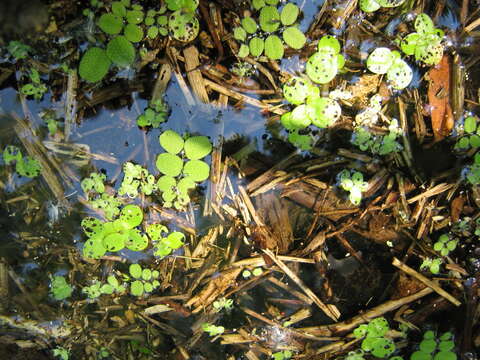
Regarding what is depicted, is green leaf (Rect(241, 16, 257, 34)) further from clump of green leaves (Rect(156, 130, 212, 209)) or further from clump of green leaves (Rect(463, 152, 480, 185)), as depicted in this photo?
clump of green leaves (Rect(463, 152, 480, 185))

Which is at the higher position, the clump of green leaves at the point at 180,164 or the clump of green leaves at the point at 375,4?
the clump of green leaves at the point at 375,4

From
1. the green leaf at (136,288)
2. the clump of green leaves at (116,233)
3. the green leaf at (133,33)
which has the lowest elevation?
the green leaf at (136,288)

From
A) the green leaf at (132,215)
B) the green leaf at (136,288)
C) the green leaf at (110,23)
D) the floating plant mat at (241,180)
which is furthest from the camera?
the green leaf at (136,288)

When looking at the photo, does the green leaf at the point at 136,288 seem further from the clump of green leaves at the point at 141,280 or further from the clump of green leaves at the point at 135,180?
the clump of green leaves at the point at 135,180

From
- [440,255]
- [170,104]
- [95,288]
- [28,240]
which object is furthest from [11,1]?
[440,255]

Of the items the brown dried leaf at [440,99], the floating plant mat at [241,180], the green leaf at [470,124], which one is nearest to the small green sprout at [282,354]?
the floating plant mat at [241,180]

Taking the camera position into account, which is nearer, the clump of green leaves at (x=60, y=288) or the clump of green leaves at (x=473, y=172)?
the clump of green leaves at (x=473, y=172)

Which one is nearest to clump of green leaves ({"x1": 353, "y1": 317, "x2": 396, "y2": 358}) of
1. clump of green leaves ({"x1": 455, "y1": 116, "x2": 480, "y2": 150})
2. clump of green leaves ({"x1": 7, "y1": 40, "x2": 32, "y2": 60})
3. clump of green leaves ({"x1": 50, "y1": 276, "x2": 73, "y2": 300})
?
clump of green leaves ({"x1": 455, "y1": 116, "x2": 480, "y2": 150})

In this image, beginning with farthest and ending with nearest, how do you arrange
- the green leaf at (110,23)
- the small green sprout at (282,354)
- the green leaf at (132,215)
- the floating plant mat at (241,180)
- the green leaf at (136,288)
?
the small green sprout at (282,354)
the green leaf at (136,288)
the green leaf at (132,215)
the floating plant mat at (241,180)
the green leaf at (110,23)

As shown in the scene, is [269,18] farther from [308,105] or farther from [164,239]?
[164,239]
